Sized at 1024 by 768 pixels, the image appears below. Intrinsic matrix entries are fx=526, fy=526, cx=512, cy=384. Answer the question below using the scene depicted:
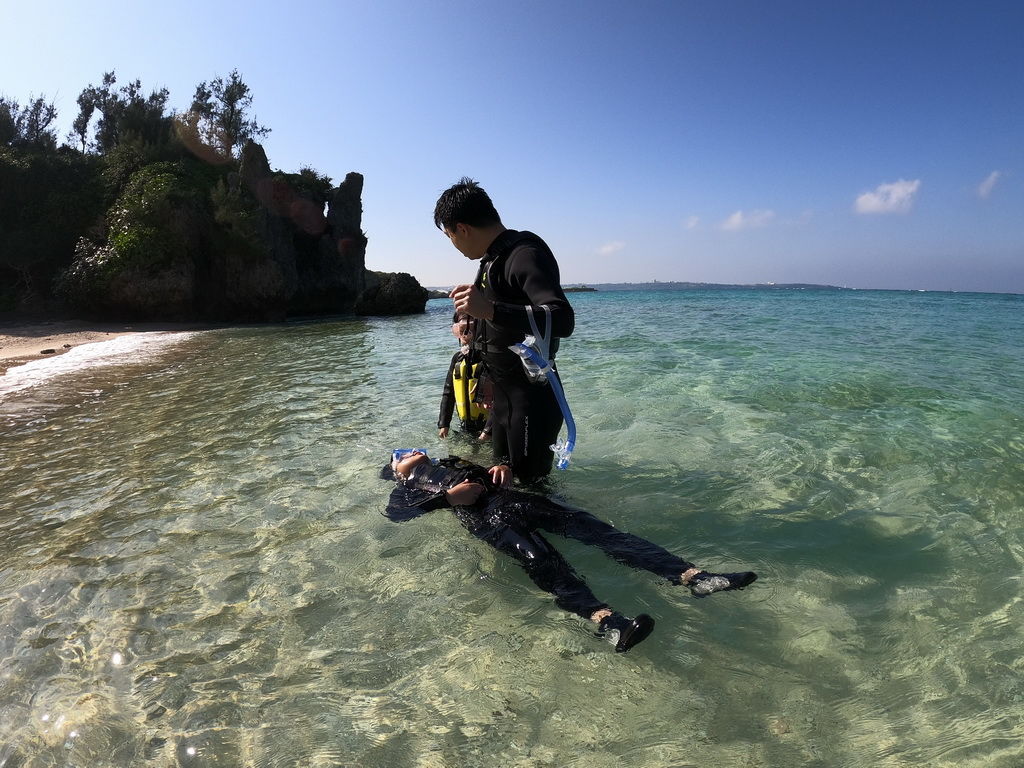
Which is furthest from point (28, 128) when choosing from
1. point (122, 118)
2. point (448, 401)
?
point (448, 401)

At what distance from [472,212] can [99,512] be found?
3.89 meters

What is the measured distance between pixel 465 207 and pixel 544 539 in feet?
7.34

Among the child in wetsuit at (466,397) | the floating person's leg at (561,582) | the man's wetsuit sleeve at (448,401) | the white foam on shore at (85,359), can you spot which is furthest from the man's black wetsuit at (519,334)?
the white foam on shore at (85,359)

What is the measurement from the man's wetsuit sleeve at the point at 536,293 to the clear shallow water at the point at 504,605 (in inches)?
62.4

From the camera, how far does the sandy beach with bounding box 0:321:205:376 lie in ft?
47.2

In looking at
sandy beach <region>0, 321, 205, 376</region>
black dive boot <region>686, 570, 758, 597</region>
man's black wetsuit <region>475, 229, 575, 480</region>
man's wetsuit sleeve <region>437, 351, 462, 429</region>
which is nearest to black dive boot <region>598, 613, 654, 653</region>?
black dive boot <region>686, 570, 758, 597</region>

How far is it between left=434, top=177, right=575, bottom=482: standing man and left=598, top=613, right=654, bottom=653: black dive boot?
141 centimetres

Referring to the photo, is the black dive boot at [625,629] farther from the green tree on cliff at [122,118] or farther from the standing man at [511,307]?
the green tree on cliff at [122,118]

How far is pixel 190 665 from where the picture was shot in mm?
2586

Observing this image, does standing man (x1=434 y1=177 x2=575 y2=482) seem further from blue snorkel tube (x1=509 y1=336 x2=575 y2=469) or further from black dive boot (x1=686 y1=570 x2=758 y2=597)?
black dive boot (x1=686 y1=570 x2=758 y2=597)

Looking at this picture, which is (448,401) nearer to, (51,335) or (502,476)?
(502,476)

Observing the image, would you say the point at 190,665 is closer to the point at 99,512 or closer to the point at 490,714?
the point at 490,714

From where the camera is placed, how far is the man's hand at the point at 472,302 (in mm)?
3152

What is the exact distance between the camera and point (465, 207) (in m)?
3.55
